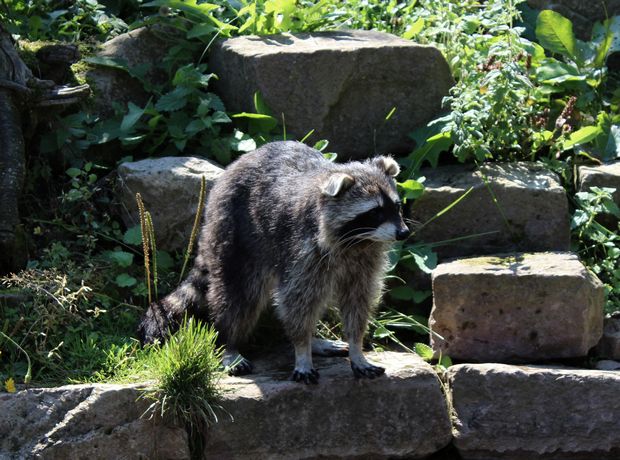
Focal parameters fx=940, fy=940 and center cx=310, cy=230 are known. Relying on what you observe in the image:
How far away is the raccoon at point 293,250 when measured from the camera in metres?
4.59

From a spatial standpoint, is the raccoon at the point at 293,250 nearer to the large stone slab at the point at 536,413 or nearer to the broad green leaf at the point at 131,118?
the large stone slab at the point at 536,413

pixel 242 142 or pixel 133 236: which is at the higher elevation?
pixel 242 142

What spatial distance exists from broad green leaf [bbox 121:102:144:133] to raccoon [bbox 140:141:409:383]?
98 cm

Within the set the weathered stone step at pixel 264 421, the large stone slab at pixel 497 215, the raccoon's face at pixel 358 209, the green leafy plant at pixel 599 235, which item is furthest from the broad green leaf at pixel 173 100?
the green leafy plant at pixel 599 235

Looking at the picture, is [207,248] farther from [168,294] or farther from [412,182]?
[412,182]

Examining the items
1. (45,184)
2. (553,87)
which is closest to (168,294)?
(45,184)

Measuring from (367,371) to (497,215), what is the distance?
1473 millimetres

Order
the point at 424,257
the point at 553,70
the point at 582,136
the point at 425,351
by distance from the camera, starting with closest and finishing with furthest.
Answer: the point at 425,351, the point at 424,257, the point at 582,136, the point at 553,70

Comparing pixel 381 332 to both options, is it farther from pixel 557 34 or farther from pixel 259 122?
pixel 557 34

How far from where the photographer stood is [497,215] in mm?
5582

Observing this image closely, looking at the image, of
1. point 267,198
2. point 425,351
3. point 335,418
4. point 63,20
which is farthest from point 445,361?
point 63,20

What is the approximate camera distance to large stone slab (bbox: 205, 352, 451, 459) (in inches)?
177

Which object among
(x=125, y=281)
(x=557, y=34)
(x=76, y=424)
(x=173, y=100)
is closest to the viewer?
(x=76, y=424)

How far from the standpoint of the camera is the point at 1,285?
512cm
